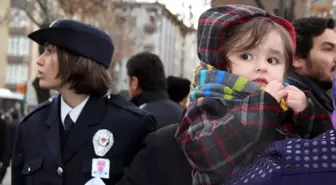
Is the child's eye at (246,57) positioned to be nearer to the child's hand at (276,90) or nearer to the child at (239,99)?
the child at (239,99)

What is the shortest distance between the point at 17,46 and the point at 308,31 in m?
60.1

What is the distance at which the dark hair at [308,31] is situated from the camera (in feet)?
7.64

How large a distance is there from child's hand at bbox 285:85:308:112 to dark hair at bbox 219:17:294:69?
0.56 ft

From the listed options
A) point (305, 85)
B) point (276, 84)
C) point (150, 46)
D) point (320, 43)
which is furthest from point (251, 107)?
point (150, 46)

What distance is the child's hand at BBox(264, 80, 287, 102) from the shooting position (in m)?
1.53

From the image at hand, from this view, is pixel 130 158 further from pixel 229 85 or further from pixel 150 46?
pixel 150 46

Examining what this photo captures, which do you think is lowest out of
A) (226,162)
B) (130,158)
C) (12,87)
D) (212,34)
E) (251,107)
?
(12,87)

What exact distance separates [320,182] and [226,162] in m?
0.46

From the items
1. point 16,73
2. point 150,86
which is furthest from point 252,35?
point 16,73

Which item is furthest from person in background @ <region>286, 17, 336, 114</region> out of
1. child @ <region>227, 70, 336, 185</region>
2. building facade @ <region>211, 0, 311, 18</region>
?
child @ <region>227, 70, 336, 185</region>

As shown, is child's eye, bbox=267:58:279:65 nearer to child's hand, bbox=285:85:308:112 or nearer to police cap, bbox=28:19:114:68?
child's hand, bbox=285:85:308:112

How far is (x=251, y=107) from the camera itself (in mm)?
1525

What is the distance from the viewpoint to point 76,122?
8.65 feet

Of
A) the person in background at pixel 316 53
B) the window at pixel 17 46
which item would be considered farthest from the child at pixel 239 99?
the window at pixel 17 46
